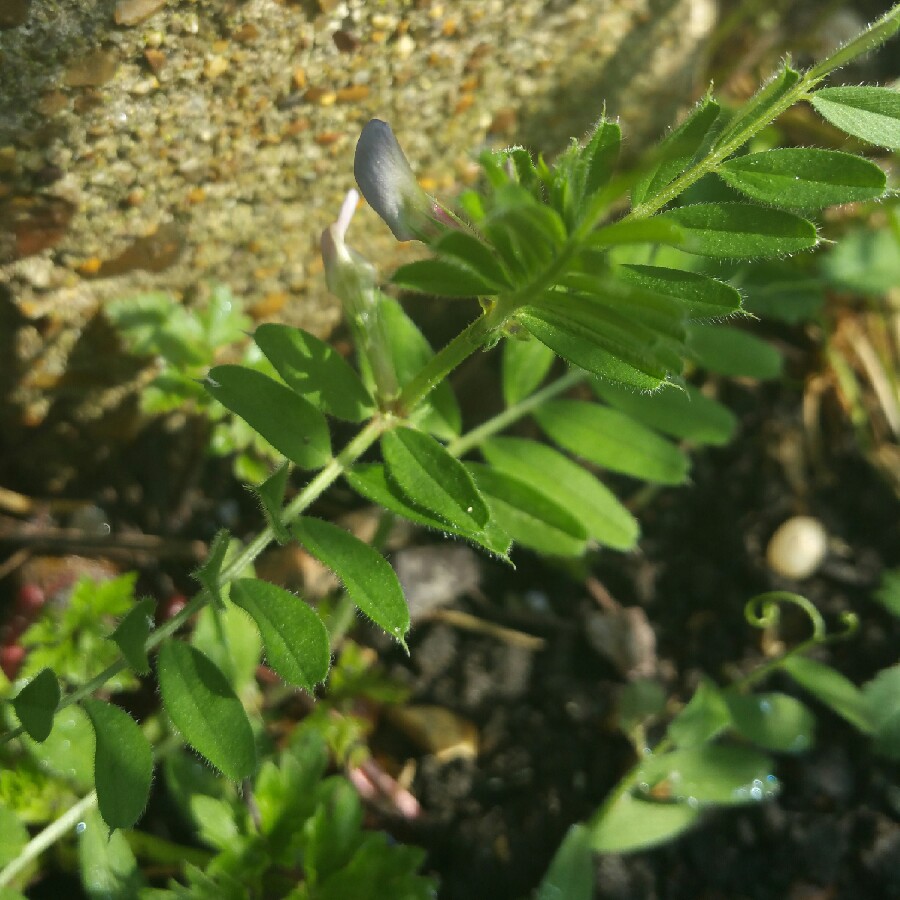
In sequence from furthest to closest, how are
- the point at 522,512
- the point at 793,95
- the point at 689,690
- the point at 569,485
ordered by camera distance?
the point at 689,690
the point at 569,485
the point at 522,512
the point at 793,95

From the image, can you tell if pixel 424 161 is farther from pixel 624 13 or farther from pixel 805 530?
pixel 805 530

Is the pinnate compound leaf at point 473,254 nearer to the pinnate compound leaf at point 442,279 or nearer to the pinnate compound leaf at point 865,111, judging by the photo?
the pinnate compound leaf at point 442,279

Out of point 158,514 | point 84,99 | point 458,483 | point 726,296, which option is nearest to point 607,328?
point 726,296

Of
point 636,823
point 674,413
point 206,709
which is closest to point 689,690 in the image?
point 636,823

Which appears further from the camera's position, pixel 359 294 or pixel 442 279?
pixel 359 294

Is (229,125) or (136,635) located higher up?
(229,125)

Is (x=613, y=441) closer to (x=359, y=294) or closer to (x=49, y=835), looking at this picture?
(x=359, y=294)
